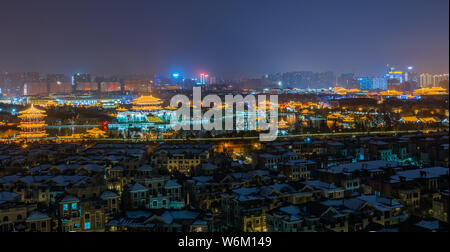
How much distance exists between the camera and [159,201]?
432 centimetres

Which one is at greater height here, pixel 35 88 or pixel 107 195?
pixel 35 88

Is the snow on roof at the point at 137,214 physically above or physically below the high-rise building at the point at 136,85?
below

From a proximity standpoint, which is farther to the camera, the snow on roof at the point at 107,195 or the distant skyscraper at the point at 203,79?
the distant skyscraper at the point at 203,79

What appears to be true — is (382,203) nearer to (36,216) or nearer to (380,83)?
(36,216)

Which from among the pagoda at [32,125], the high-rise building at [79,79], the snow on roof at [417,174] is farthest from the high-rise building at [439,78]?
the high-rise building at [79,79]

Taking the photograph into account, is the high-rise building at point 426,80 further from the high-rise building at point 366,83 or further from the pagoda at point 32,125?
the pagoda at point 32,125

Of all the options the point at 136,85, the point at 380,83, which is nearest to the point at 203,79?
the point at 136,85

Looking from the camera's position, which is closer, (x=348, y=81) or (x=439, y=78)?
(x=439, y=78)

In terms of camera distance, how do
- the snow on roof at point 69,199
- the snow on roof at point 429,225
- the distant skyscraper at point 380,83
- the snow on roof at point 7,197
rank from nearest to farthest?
the snow on roof at point 429,225
the snow on roof at point 69,199
the snow on roof at point 7,197
the distant skyscraper at point 380,83

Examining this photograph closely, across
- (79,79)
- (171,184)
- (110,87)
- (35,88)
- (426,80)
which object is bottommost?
(171,184)

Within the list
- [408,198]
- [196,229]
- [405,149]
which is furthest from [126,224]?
[405,149]

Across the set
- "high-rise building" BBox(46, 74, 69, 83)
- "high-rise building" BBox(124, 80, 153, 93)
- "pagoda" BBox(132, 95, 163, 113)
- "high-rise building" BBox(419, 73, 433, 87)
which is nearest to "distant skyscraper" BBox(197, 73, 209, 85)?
"high-rise building" BBox(124, 80, 153, 93)
